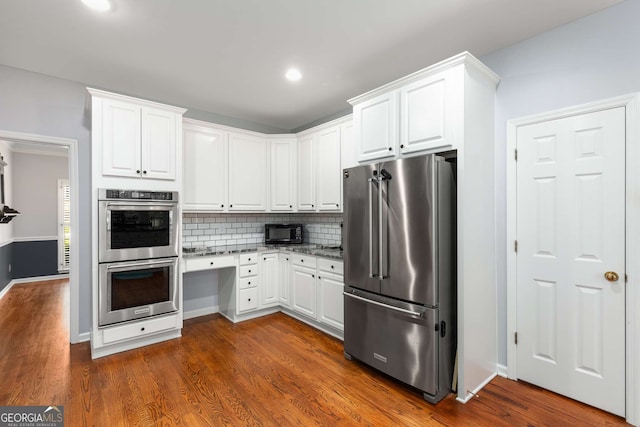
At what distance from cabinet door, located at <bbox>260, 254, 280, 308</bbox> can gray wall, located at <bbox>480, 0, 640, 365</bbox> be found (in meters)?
2.65

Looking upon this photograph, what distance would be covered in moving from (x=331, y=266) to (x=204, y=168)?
201cm

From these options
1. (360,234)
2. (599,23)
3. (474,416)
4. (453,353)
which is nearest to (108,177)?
(360,234)

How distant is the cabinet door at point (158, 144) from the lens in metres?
3.16

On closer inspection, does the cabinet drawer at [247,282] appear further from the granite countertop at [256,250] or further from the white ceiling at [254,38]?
the white ceiling at [254,38]

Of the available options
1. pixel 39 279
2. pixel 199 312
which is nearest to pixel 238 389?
pixel 199 312

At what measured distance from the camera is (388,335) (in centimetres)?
248

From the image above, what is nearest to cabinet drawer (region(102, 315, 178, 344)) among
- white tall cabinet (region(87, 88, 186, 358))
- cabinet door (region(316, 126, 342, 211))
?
white tall cabinet (region(87, 88, 186, 358))

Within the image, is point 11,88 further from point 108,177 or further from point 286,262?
point 286,262

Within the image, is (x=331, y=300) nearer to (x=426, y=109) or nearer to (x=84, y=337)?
(x=426, y=109)

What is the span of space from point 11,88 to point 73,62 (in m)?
0.72

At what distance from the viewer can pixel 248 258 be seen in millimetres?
3928

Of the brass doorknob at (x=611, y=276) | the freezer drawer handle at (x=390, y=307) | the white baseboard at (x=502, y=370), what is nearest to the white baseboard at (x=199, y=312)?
the freezer drawer handle at (x=390, y=307)

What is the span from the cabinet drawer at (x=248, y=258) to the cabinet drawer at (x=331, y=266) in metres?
0.93

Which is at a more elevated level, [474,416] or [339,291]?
[339,291]
